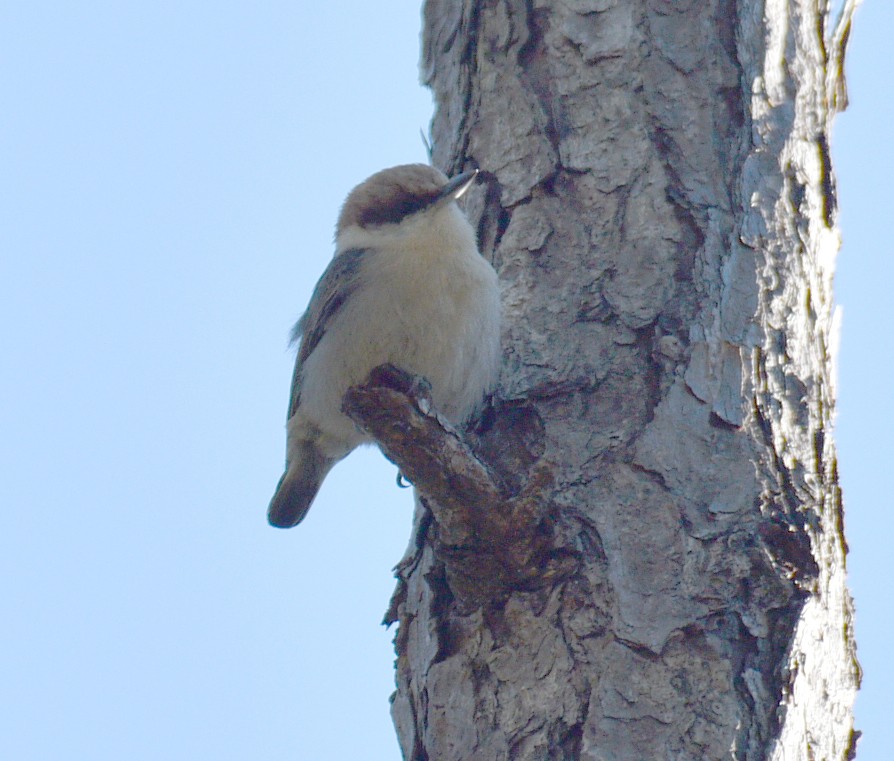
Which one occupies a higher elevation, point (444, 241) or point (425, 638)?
point (444, 241)

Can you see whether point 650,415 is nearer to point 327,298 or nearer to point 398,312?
point 398,312

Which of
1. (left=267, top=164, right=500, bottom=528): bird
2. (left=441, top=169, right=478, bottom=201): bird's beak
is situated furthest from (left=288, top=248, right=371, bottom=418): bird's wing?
(left=441, top=169, right=478, bottom=201): bird's beak

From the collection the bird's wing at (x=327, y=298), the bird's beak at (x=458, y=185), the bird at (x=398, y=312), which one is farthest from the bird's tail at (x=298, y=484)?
the bird's beak at (x=458, y=185)

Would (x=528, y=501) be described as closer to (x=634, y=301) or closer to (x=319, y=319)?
(x=634, y=301)

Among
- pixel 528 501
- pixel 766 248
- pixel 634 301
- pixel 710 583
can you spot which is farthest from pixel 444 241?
pixel 710 583

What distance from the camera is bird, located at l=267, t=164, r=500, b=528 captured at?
127 inches

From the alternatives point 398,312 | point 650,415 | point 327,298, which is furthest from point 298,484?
point 650,415

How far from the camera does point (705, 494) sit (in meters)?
2.49

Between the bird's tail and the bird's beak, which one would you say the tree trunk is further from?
the bird's tail

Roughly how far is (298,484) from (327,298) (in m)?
0.76

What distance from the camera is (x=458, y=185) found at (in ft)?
11.1

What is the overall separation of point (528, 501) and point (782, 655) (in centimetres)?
59

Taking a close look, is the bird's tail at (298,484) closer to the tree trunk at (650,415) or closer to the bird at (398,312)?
the bird at (398,312)

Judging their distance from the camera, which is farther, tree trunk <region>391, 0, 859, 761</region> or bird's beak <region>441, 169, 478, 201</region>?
bird's beak <region>441, 169, 478, 201</region>
